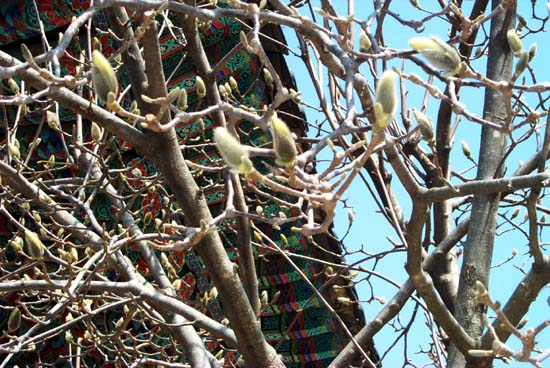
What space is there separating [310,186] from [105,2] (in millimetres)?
802

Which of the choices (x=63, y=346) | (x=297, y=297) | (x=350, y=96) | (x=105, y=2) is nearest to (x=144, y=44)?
(x=105, y=2)

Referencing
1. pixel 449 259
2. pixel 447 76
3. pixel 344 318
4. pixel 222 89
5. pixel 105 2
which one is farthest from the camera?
pixel 344 318

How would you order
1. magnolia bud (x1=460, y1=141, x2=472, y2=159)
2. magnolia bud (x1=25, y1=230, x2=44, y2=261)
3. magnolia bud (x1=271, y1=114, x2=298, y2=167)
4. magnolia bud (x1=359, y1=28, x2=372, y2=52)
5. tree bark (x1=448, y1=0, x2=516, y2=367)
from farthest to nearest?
magnolia bud (x1=460, y1=141, x2=472, y2=159) → tree bark (x1=448, y1=0, x2=516, y2=367) → magnolia bud (x1=25, y1=230, x2=44, y2=261) → magnolia bud (x1=359, y1=28, x2=372, y2=52) → magnolia bud (x1=271, y1=114, x2=298, y2=167)

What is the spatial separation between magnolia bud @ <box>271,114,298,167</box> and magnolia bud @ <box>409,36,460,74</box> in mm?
407

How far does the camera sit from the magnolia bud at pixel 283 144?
1.24m

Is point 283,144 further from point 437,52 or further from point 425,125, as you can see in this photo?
point 425,125

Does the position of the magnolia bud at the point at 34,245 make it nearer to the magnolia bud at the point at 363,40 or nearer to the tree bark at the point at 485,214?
the magnolia bud at the point at 363,40

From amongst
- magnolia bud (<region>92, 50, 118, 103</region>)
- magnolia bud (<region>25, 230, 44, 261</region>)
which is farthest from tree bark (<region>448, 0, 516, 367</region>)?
magnolia bud (<region>25, 230, 44, 261</region>)

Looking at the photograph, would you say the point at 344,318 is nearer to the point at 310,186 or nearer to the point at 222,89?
the point at 222,89

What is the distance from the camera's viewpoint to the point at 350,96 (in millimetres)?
1631

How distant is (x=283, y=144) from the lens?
1238 mm

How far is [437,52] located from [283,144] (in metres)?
0.45

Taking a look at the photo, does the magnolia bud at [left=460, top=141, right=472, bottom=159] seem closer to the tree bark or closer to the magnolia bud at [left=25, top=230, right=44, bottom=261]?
the tree bark

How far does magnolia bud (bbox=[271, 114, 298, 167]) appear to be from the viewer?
124 cm
